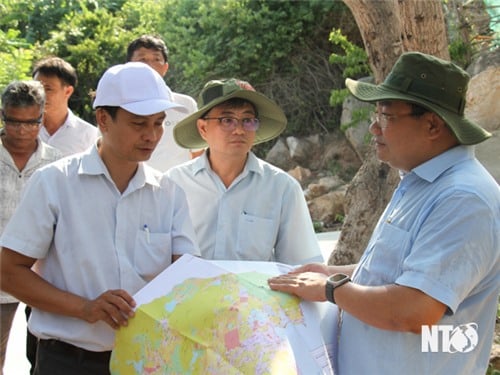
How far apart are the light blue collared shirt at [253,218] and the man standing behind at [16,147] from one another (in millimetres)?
1112

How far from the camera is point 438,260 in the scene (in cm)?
201

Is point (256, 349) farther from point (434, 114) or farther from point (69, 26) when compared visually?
point (69, 26)

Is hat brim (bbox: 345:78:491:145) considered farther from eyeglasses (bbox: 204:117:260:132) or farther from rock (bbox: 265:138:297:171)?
rock (bbox: 265:138:297:171)

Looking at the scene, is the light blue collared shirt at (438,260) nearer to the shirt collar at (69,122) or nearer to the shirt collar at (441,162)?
the shirt collar at (441,162)

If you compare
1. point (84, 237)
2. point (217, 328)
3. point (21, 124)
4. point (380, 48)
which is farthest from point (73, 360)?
point (380, 48)

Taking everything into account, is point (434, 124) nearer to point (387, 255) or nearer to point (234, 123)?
point (387, 255)

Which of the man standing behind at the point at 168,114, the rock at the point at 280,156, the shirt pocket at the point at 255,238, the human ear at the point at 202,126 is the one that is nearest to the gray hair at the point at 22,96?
the man standing behind at the point at 168,114

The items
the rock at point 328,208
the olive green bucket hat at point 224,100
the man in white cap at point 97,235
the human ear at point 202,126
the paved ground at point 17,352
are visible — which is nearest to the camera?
the man in white cap at point 97,235

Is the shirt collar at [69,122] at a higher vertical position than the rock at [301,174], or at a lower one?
higher

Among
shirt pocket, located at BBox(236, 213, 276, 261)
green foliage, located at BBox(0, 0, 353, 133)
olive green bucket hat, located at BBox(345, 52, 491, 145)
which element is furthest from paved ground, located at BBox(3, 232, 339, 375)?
green foliage, located at BBox(0, 0, 353, 133)

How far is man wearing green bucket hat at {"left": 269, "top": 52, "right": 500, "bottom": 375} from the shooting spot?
2.03m

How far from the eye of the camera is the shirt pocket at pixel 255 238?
115 inches

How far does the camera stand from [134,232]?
2473 mm

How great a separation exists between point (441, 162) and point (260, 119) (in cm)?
124
